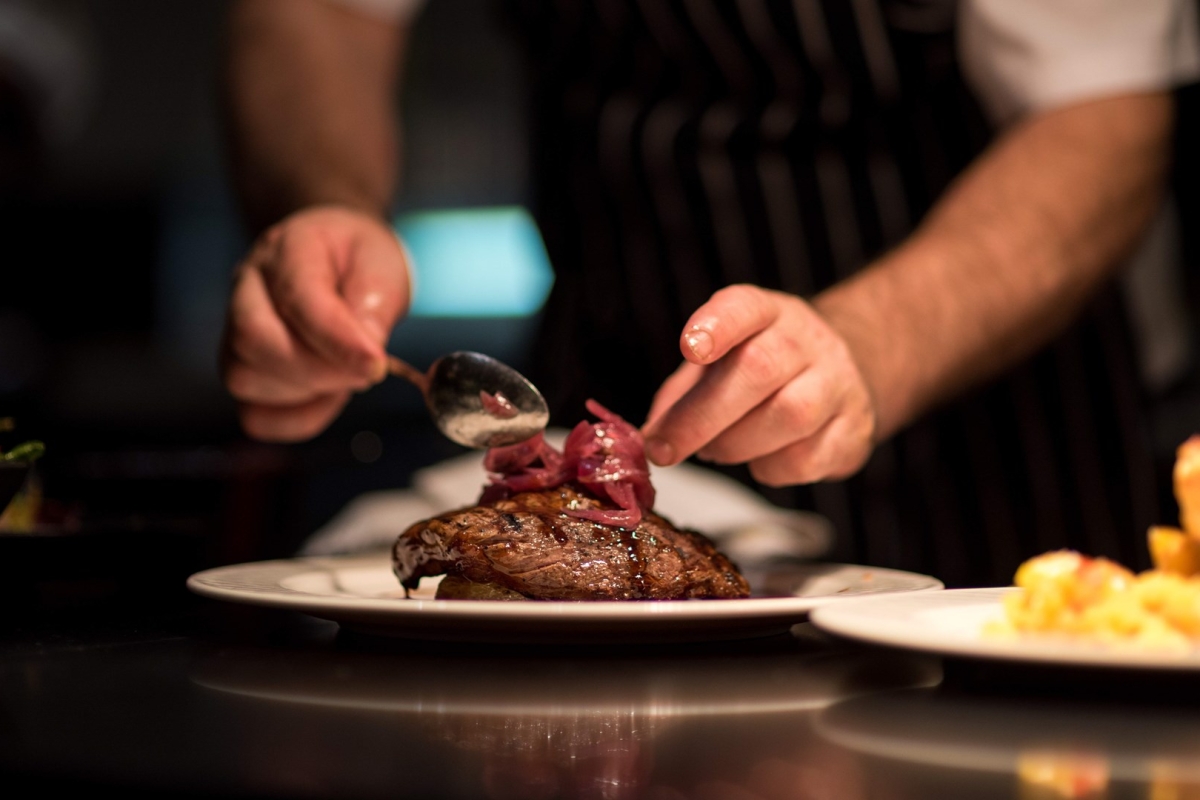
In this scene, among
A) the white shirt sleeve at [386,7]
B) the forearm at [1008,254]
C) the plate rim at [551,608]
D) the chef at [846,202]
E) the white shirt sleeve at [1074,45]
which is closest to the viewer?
the plate rim at [551,608]

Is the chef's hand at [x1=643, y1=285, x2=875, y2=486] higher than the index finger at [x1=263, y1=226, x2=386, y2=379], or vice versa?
the index finger at [x1=263, y1=226, x2=386, y2=379]

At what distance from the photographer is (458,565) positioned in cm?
122

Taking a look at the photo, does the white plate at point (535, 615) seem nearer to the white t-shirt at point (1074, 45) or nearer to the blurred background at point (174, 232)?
the white t-shirt at point (1074, 45)

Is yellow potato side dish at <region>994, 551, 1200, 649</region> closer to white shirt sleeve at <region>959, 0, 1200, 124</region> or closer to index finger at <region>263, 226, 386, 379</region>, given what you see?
index finger at <region>263, 226, 386, 379</region>

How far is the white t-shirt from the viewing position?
2264 mm

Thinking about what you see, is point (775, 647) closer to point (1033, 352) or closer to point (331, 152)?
point (1033, 352)

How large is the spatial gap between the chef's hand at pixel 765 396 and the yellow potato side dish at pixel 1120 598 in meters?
0.46

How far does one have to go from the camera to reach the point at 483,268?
682 cm

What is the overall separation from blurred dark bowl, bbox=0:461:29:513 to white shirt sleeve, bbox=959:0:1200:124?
6.07 ft

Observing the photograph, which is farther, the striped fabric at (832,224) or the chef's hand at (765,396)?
the striped fabric at (832,224)

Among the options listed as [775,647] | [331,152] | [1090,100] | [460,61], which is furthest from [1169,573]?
[460,61]

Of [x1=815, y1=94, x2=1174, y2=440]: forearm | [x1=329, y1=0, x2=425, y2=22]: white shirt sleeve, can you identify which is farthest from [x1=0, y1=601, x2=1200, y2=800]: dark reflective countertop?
[x1=329, y1=0, x2=425, y2=22]: white shirt sleeve

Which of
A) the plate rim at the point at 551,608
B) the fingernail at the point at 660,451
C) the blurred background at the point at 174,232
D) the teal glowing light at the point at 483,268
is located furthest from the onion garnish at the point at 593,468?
the teal glowing light at the point at 483,268

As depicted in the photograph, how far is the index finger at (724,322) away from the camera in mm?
1205
